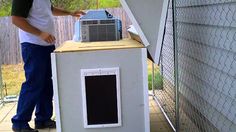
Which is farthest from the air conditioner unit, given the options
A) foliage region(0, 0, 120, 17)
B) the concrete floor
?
foliage region(0, 0, 120, 17)

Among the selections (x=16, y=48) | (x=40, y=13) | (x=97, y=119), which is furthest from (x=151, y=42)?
(x=16, y=48)

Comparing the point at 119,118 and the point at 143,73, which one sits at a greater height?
the point at 143,73

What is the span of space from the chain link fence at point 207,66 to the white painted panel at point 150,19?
330mm

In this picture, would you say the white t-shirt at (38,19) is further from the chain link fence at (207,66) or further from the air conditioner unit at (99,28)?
the chain link fence at (207,66)

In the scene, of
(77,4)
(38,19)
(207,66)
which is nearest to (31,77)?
(38,19)

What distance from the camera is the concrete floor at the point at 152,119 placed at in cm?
375

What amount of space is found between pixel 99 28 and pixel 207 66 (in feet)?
3.23

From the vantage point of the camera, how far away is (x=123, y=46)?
2.81 metres

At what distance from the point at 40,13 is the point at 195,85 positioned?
160cm

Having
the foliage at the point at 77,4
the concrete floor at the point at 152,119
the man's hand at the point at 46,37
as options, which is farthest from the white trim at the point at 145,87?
the foliage at the point at 77,4

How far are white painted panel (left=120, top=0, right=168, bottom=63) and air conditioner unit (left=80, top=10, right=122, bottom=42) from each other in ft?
1.40

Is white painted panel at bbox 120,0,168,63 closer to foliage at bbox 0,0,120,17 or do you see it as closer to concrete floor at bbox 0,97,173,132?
concrete floor at bbox 0,97,173,132

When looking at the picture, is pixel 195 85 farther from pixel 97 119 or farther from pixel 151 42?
pixel 97 119

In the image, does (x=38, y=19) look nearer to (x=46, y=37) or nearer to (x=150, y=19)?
(x=46, y=37)
